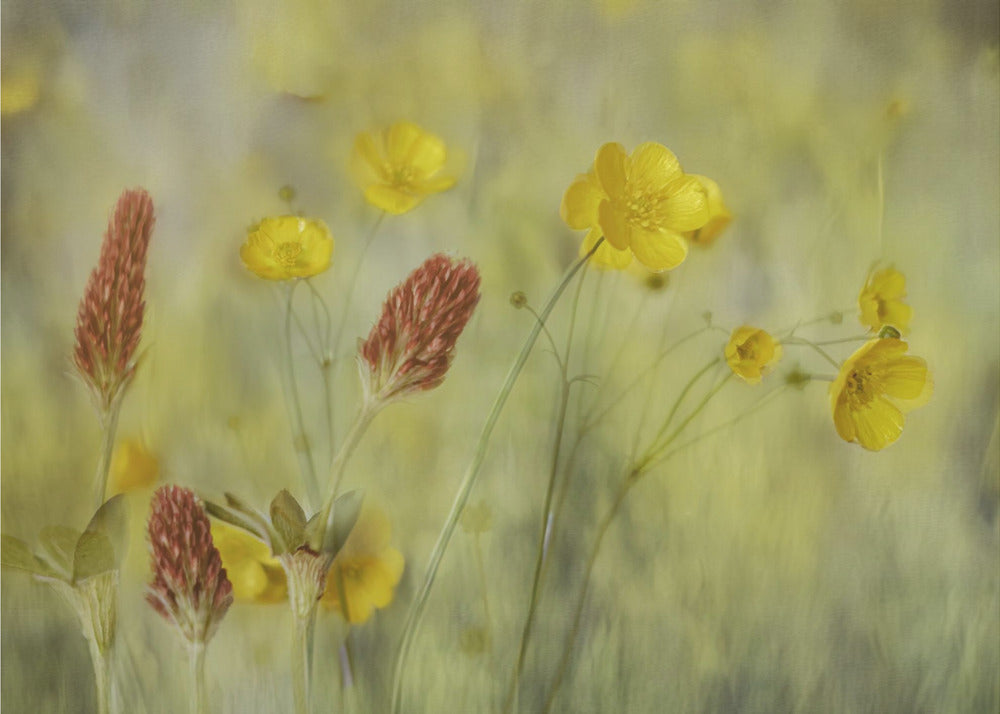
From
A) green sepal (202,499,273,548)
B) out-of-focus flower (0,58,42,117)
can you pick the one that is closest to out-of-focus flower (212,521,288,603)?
green sepal (202,499,273,548)

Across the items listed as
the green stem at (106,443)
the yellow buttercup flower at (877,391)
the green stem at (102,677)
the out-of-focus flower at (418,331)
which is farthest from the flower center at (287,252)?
the yellow buttercup flower at (877,391)

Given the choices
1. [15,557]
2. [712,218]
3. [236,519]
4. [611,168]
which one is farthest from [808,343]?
[15,557]

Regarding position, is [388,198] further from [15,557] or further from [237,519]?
[15,557]

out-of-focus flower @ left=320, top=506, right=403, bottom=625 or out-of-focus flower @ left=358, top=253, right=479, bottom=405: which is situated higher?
out-of-focus flower @ left=358, top=253, right=479, bottom=405

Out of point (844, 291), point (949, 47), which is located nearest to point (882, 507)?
point (844, 291)

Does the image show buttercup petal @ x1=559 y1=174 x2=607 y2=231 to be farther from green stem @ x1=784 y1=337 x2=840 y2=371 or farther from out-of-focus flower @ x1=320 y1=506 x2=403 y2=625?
out-of-focus flower @ x1=320 y1=506 x2=403 y2=625

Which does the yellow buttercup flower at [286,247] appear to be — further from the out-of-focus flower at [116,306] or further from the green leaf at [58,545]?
the green leaf at [58,545]

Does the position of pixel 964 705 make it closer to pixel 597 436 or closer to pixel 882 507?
pixel 882 507
